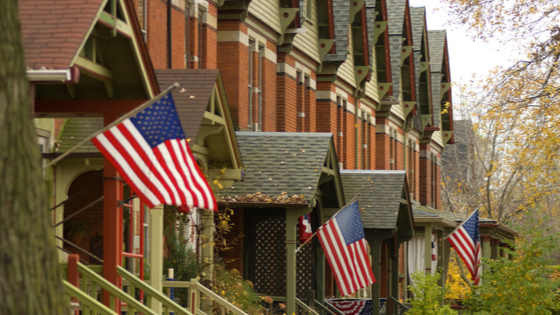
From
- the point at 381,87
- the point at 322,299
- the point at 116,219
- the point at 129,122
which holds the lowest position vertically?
the point at 322,299

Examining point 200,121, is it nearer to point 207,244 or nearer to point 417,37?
point 207,244

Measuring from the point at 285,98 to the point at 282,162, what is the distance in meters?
6.18

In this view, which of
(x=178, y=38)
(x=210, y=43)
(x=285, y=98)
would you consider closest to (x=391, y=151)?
(x=285, y=98)

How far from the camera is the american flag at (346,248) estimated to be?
16109 mm

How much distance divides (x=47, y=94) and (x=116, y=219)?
4.97ft

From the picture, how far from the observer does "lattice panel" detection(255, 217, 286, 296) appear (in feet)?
60.8

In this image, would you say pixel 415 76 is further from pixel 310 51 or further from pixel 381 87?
pixel 310 51

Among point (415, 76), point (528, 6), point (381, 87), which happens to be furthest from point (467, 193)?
point (528, 6)

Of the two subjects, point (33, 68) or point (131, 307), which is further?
point (131, 307)

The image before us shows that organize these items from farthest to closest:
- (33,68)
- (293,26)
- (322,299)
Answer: (293,26) → (322,299) → (33,68)

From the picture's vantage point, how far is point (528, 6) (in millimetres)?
19156

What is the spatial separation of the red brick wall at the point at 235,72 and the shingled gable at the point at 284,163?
7.13 feet

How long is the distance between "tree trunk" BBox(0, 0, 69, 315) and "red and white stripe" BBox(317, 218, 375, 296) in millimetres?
11821

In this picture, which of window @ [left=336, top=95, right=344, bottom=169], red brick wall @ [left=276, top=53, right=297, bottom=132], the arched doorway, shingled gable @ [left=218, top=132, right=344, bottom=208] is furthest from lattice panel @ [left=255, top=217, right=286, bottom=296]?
window @ [left=336, top=95, right=344, bottom=169]
